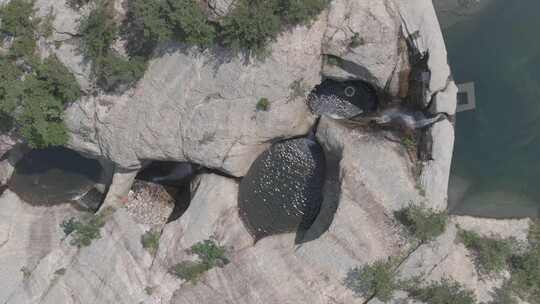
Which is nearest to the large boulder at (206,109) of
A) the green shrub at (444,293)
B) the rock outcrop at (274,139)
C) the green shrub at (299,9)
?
the rock outcrop at (274,139)

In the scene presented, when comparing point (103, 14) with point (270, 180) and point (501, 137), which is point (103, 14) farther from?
point (501, 137)

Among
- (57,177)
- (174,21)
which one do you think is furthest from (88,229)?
(174,21)

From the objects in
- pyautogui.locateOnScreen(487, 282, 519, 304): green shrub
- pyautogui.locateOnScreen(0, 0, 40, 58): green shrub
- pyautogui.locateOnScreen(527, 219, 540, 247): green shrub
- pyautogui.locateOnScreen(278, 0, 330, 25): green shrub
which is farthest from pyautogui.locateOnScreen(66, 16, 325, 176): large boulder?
pyautogui.locateOnScreen(527, 219, 540, 247): green shrub

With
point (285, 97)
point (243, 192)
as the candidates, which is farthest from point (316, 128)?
point (243, 192)

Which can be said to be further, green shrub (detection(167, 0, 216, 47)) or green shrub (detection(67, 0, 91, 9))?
green shrub (detection(67, 0, 91, 9))

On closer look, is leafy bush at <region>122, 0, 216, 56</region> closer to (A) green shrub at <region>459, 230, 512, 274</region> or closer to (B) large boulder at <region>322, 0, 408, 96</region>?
(B) large boulder at <region>322, 0, 408, 96</region>

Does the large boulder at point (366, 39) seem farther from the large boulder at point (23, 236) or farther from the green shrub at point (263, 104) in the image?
the large boulder at point (23, 236)
